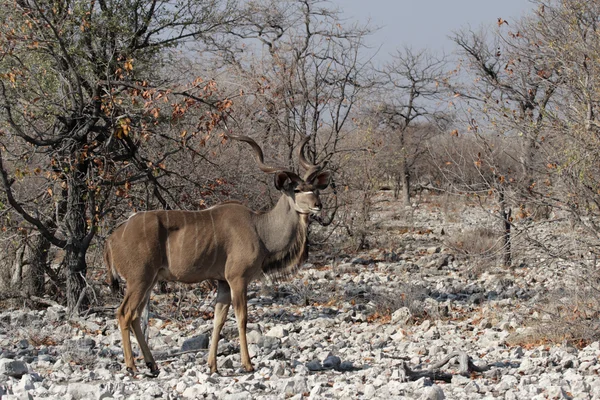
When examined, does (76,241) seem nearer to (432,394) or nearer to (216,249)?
(216,249)

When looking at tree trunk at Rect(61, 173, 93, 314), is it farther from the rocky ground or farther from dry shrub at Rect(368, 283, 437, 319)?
dry shrub at Rect(368, 283, 437, 319)

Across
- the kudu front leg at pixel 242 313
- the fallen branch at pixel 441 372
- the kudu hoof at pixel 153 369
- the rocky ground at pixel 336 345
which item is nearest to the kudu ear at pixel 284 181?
the kudu front leg at pixel 242 313

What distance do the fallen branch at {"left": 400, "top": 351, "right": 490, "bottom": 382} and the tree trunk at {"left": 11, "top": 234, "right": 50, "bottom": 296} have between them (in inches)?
207

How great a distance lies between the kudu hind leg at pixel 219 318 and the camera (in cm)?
656

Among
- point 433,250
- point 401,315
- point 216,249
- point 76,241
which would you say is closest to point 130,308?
point 216,249

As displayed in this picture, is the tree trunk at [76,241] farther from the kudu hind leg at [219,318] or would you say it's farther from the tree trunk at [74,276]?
the kudu hind leg at [219,318]

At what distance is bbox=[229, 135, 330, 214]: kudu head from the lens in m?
7.27

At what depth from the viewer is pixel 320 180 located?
7.55 m

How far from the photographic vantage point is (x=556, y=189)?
23.4 ft

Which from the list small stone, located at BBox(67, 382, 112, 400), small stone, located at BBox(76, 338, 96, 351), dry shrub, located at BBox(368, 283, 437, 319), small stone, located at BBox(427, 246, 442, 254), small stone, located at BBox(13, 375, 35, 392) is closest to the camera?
small stone, located at BBox(67, 382, 112, 400)

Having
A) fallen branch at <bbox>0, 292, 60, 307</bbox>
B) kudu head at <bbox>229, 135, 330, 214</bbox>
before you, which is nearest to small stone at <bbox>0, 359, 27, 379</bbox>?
kudu head at <bbox>229, 135, 330, 214</bbox>

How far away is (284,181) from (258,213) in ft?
1.28

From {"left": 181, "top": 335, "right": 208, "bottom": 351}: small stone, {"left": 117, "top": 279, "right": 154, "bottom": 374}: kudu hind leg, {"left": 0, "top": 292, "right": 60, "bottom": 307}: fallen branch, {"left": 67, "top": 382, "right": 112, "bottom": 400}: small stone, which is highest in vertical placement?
{"left": 117, "top": 279, "right": 154, "bottom": 374}: kudu hind leg

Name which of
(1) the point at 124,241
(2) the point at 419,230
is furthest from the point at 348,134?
(1) the point at 124,241
